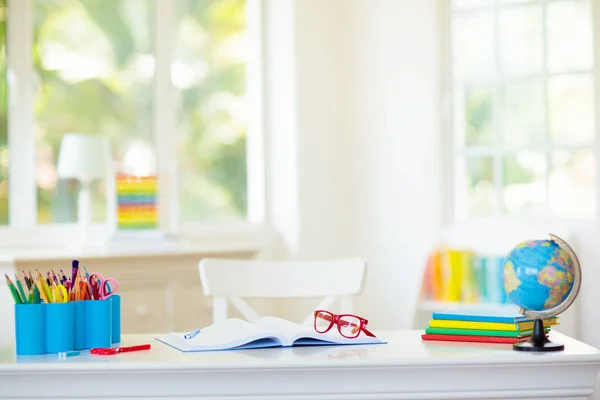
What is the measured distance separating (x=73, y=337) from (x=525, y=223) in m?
2.73

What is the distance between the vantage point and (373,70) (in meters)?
4.91

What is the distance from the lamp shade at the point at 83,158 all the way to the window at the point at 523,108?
1773 mm

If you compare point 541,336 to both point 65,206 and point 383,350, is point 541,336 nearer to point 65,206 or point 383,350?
point 383,350

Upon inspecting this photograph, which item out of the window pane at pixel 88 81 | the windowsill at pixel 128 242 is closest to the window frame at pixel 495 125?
the windowsill at pixel 128 242

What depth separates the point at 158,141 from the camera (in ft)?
16.1

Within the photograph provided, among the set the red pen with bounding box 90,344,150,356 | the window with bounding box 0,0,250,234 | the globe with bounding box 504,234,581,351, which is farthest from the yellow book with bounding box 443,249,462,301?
the red pen with bounding box 90,344,150,356

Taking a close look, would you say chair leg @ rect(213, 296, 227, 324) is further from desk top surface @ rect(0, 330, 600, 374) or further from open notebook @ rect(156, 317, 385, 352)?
desk top surface @ rect(0, 330, 600, 374)

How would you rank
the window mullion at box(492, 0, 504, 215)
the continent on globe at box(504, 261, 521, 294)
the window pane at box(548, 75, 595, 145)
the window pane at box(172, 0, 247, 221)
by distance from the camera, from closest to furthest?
the continent on globe at box(504, 261, 521, 294)
the window pane at box(548, 75, 595, 145)
the window mullion at box(492, 0, 504, 215)
the window pane at box(172, 0, 247, 221)

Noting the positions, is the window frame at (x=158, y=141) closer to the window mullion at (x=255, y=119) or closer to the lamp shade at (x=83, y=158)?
the window mullion at (x=255, y=119)

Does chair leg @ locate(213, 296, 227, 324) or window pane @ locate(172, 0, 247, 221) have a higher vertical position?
window pane @ locate(172, 0, 247, 221)

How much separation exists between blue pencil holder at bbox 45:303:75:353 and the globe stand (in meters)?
1.01

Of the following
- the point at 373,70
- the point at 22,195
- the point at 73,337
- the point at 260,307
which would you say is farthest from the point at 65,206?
the point at 73,337

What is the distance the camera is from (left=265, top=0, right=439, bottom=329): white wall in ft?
15.3

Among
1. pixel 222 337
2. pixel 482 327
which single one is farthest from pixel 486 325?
pixel 222 337
